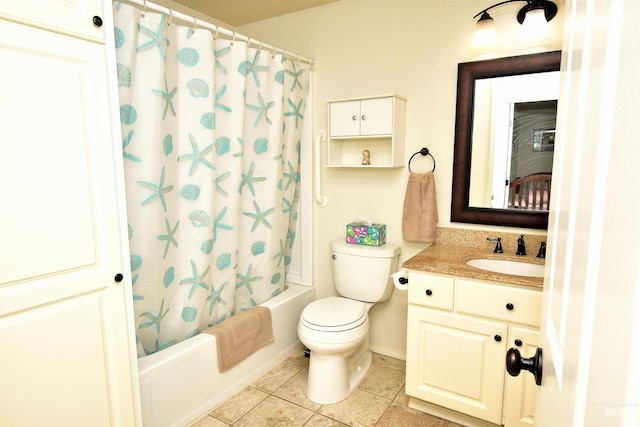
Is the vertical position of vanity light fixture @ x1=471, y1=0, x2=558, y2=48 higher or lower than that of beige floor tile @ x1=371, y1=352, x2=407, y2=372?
higher

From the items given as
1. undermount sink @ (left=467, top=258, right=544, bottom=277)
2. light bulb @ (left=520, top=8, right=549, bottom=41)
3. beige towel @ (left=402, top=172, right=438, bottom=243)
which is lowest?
undermount sink @ (left=467, top=258, right=544, bottom=277)

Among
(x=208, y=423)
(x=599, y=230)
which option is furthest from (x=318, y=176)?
(x=599, y=230)

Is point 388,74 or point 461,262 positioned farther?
point 388,74

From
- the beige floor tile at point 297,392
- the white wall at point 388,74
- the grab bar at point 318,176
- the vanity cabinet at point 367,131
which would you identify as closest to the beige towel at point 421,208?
the white wall at point 388,74

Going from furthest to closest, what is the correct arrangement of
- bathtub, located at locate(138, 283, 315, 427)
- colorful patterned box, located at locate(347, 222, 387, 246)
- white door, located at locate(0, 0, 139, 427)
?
colorful patterned box, located at locate(347, 222, 387, 246)
bathtub, located at locate(138, 283, 315, 427)
white door, located at locate(0, 0, 139, 427)

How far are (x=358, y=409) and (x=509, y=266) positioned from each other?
1.17 meters

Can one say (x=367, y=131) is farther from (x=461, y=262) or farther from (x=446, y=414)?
(x=446, y=414)

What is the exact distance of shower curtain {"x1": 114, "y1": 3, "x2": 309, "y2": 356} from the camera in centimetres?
175

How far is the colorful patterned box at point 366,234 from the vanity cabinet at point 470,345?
0.58 m

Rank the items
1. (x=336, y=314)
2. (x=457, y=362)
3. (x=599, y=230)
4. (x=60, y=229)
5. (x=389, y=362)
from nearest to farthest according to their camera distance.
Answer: (x=599, y=230)
(x=60, y=229)
(x=457, y=362)
(x=336, y=314)
(x=389, y=362)

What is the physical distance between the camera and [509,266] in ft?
6.76

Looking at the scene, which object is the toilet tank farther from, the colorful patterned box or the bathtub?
the bathtub

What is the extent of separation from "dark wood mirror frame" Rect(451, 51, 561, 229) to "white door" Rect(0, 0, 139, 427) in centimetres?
181

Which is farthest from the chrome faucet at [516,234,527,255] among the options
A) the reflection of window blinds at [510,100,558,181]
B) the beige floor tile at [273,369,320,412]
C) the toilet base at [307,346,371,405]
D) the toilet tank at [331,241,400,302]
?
the beige floor tile at [273,369,320,412]
